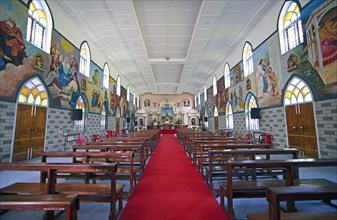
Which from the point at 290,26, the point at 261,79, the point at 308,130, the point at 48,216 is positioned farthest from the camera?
the point at 261,79

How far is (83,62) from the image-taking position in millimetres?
9961

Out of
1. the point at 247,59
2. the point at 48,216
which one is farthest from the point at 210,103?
the point at 48,216

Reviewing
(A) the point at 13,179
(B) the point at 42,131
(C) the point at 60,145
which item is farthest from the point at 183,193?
(C) the point at 60,145

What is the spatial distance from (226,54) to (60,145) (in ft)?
38.9

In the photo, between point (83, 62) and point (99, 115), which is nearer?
point (83, 62)

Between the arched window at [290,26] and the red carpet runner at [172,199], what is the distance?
20.6ft

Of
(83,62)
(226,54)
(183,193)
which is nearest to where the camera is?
(183,193)

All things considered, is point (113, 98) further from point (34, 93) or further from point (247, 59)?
point (247, 59)

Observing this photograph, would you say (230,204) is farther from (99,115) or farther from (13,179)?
(99,115)

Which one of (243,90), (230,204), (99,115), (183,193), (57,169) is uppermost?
(243,90)

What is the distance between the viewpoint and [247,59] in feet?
33.8

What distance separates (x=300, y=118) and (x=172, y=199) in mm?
5797

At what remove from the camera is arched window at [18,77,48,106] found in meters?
5.77

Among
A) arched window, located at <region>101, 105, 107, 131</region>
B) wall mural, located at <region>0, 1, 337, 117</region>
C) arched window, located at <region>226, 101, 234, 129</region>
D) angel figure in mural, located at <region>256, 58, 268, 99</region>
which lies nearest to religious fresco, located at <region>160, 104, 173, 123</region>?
arched window, located at <region>226, 101, 234, 129</region>
